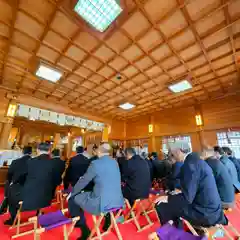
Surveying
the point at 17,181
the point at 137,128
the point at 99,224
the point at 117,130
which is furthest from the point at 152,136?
the point at 17,181

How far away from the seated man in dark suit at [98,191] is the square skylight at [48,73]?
4129 mm

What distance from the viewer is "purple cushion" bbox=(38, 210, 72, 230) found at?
1.58m

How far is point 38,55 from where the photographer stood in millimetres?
4180

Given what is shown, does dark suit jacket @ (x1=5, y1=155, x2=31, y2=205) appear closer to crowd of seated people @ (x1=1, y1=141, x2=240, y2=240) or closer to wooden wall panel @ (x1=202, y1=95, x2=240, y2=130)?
crowd of seated people @ (x1=1, y1=141, x2=240, y2=240)

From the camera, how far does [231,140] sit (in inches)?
260

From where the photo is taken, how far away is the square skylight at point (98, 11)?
2.73 metres

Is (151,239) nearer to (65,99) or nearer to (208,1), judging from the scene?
(208,1)

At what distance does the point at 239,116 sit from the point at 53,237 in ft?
26.3

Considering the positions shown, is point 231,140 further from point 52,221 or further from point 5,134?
point 5,134

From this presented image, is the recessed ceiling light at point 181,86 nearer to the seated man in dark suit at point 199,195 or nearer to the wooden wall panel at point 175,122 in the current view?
the wooden wall panel at point 175,122

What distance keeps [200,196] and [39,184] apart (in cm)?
229

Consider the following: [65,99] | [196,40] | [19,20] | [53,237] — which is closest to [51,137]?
[65,99]

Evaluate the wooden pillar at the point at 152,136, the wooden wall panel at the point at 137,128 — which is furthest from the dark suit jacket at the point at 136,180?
the wooden wall panel at the point at 137,128

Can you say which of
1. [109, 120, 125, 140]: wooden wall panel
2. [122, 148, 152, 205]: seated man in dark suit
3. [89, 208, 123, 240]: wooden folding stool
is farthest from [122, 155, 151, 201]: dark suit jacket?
[109, 120, 125, 140]: wooden wall panel
